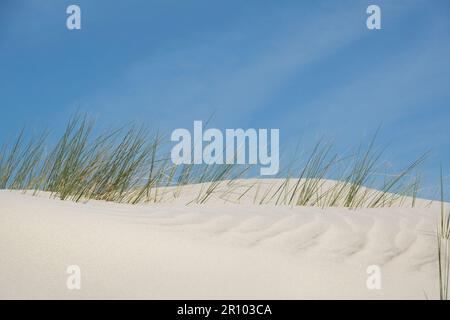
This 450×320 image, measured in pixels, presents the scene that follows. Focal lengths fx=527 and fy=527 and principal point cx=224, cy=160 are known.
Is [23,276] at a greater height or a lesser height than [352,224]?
lesser

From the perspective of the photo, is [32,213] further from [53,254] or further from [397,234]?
[397,234]

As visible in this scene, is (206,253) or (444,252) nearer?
(206,253)

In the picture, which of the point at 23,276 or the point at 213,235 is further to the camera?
the point at 213,235

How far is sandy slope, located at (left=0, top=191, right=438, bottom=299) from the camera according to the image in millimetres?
2336

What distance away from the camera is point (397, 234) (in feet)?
10.9

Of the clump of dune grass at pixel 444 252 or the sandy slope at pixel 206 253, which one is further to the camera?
the clump of dune grass at pixel 444 252

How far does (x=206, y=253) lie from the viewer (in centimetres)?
269

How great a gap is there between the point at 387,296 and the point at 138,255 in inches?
47.0

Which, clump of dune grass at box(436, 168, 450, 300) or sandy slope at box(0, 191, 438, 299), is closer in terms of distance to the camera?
sandy slope at box(0, 191, 438, 299)

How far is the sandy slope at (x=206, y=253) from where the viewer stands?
234 cm
